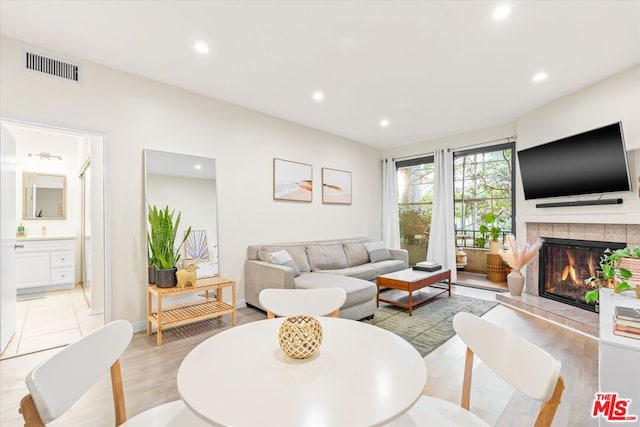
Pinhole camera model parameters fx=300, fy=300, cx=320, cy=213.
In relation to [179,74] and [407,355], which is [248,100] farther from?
[407,355]

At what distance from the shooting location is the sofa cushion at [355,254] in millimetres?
4839

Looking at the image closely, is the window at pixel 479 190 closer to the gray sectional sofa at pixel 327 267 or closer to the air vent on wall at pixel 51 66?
the gray sectional sofa at pixel 327 267

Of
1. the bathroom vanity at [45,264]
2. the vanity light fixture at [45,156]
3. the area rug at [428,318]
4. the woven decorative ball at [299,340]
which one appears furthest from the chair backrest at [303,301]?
the vanity light fixture at [45,156]

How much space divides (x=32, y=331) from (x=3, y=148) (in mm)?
1824

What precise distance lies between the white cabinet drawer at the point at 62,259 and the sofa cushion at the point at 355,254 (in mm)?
4451

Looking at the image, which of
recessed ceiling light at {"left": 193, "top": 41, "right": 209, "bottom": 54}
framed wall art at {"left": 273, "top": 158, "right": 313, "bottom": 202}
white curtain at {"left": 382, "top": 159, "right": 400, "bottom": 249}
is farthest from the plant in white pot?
recessed ceiling light at {"left": 193, "top": 41, "right": 209, "bottom": 54}

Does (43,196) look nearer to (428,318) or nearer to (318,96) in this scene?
(318,96)

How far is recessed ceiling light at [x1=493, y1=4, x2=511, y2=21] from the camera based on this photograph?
2.13 metres

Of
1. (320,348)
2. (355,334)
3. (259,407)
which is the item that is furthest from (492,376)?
(259,407)

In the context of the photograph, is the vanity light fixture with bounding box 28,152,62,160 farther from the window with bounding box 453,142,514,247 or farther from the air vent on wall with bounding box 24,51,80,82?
the window with bounding box 453,142,514,247

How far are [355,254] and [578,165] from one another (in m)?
3.04

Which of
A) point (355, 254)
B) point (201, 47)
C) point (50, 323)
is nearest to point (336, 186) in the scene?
point (355, 254)

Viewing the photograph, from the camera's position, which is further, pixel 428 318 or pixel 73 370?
pixel 428 318

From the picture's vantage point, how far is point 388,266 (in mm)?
4703
